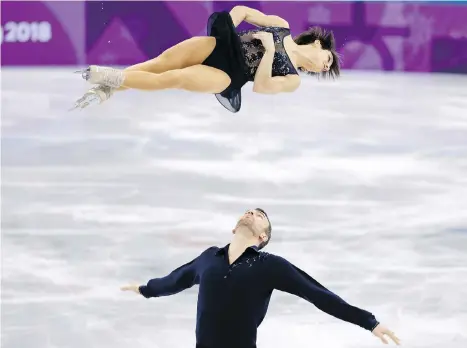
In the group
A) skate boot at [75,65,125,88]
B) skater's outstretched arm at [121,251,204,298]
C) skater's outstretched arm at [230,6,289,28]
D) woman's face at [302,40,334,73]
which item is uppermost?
skater's outstretched arm at [230,6,289,28]

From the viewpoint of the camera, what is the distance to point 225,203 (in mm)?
5531

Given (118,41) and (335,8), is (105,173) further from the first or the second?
(335,8)

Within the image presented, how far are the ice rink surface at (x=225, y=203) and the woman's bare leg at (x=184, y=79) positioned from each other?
3.08 ft

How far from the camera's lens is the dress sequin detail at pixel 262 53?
4668 millimetres

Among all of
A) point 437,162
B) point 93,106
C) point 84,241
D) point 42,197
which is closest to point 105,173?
point 42,197

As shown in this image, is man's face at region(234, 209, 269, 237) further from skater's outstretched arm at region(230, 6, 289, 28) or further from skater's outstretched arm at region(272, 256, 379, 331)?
skater's outstretched arm at region(230, 6, 289, 28)

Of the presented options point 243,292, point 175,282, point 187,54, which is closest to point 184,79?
point 187,54

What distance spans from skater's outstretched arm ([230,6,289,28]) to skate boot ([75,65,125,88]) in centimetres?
82

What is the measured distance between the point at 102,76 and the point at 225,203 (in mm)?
1714

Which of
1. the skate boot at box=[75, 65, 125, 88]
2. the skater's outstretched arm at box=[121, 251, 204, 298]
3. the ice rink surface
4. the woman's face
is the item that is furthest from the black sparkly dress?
the skater's outstretched arm at box=[121, 251, 204, 298]

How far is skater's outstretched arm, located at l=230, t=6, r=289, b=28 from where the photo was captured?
4680 millimetres

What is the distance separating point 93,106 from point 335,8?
7.20ft

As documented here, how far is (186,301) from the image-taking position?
15.1 feet

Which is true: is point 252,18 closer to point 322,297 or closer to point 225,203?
point 225,203
